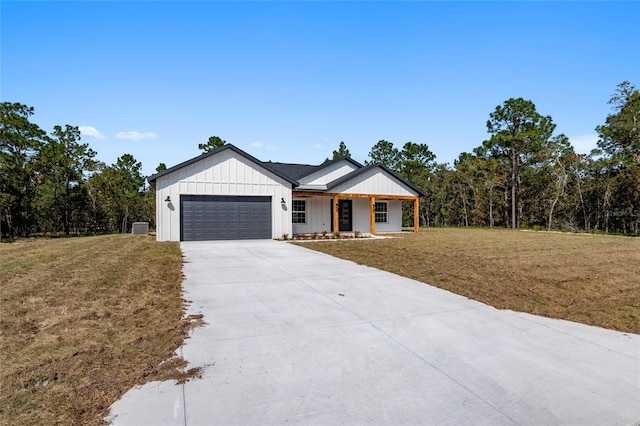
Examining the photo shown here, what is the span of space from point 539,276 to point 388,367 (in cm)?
621

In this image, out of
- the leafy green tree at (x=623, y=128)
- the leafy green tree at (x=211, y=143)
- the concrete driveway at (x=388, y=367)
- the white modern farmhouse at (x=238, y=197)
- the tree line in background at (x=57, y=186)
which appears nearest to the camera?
the concrete driveway at (x=388, y=367)

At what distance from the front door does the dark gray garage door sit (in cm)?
601

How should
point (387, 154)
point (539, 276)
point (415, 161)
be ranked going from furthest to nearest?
point (387, 154), point (415, 161), point (539, 276)

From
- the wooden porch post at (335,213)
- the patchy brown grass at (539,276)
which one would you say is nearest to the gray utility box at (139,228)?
the wooden porch post at (335,213)

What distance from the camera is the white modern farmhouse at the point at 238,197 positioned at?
14.7m

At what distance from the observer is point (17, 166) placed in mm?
23031

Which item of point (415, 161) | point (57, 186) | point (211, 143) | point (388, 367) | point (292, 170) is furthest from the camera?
point (415, 161)

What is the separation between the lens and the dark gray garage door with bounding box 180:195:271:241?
591 inches

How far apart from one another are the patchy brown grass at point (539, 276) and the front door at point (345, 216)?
891 cm

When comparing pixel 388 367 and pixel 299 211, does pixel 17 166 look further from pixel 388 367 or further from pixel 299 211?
pixel 388 367

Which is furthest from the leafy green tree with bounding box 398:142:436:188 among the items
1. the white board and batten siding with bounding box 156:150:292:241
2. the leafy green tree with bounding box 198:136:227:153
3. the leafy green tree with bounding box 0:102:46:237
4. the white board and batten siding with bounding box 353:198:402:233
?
the leafy green tree with bounding box 0:102:46:237

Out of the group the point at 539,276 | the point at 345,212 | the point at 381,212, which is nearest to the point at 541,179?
the point at 381,212

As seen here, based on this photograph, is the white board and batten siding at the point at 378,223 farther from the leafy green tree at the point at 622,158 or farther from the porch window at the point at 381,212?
the leafy green tree at the point at 622,158

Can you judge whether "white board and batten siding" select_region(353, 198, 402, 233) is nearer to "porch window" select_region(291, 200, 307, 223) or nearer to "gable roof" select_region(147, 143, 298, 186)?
"porch window" select_region(291, 200, 307, 223)
